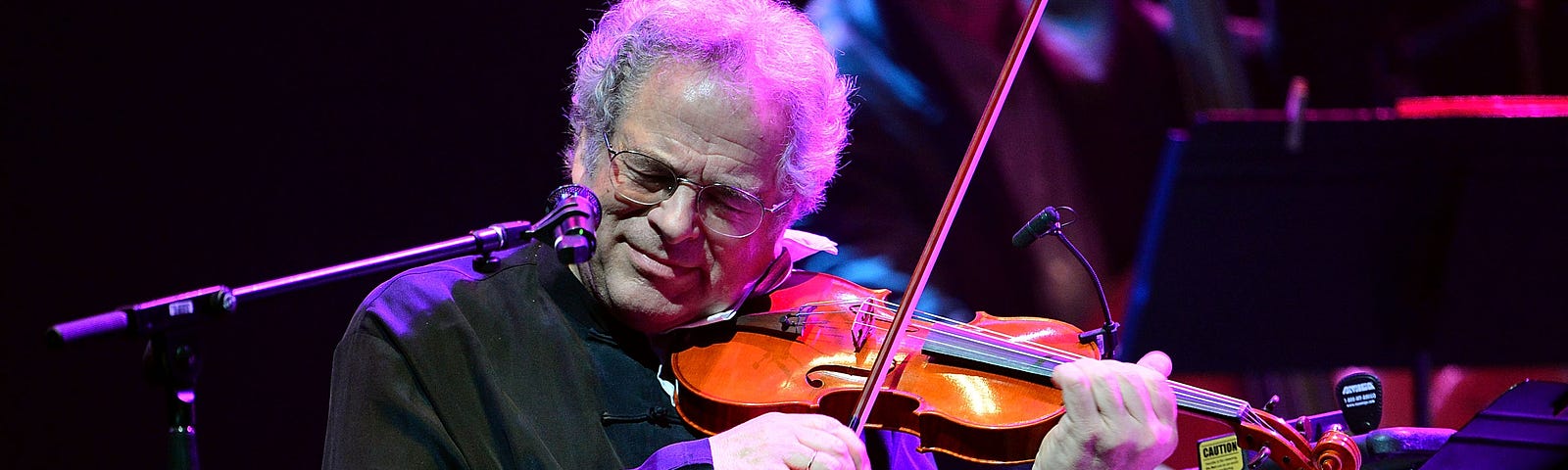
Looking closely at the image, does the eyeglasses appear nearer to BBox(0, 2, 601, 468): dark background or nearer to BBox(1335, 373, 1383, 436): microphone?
BBox(1335, 373, 1383, 436): microphone

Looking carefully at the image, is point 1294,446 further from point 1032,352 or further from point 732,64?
point 732,64

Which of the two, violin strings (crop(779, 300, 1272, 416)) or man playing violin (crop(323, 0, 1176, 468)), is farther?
violin strings (crop(779, 300, 1272, 416))

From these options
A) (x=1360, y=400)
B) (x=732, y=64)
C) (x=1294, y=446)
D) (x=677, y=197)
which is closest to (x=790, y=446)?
(x=677, y=197)

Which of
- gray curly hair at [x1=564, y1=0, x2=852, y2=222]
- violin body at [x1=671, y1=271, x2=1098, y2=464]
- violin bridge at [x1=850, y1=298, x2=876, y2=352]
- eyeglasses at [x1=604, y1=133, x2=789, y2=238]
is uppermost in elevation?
gray curly hair at [x1=564, y1=0, x2=852, y2=222]

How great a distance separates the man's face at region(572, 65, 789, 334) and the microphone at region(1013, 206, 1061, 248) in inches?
15.9

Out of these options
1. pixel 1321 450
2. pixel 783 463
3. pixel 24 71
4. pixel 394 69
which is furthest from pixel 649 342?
pixel 24 71

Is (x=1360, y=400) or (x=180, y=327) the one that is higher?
(x=180, y=327)

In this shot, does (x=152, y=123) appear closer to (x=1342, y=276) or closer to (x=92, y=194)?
(x=92, y=194)

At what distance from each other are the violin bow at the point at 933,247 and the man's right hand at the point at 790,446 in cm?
9

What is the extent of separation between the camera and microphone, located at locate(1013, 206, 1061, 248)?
189cm

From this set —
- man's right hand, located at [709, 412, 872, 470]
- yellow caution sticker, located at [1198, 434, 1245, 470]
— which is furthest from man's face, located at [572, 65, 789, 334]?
yellow caution sticker, located at [1198, 434, 1245, 470]

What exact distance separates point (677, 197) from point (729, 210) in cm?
9

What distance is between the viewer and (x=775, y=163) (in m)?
1.90

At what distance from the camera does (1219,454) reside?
1739mm
